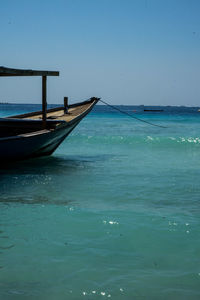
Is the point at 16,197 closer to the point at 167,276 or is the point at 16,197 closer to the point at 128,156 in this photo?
the point at 167,276

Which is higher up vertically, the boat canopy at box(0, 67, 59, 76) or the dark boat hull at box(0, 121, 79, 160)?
the boat canopy at box(0, 67, 59, 76)

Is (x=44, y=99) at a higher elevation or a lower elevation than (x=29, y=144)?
higher

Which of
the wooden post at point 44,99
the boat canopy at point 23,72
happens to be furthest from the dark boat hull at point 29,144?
the boat canopy at point 23,72

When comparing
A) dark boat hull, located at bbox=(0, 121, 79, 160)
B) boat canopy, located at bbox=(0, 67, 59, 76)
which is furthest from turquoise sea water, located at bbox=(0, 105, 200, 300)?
boat canopy, located at bbox=(0, 67, 59, 76)

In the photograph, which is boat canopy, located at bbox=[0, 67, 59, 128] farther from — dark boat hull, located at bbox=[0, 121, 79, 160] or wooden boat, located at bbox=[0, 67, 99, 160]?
dark boat hull, located at bbox=[0, 121, 79, 160]

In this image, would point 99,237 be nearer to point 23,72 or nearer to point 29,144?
point 29,144

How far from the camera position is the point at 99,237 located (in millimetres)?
5172

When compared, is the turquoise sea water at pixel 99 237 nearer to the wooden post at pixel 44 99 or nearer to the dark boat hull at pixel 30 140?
the dark boat hull at pixel 30 140

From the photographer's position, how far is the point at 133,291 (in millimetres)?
3801

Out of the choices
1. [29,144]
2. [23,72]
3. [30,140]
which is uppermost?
[23,72]

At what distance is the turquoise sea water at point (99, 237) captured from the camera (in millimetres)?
3889

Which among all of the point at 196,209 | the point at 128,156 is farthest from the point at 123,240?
the point at 128,156

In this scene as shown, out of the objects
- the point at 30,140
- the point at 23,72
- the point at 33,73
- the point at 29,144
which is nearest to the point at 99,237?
the point at 30,140

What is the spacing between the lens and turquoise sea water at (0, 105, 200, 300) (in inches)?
153
